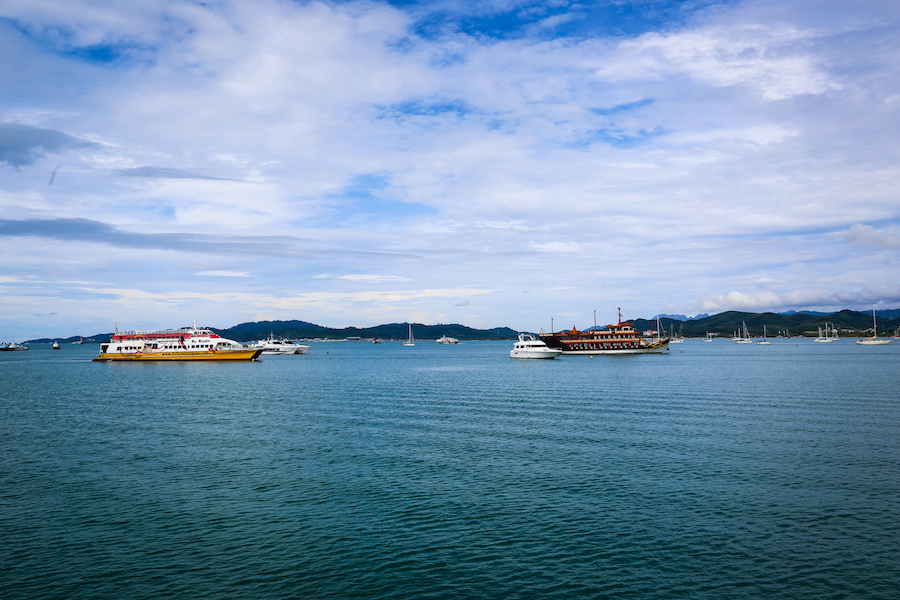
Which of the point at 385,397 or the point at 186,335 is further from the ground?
the point at 186,335

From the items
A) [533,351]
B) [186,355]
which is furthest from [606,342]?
[186,355]

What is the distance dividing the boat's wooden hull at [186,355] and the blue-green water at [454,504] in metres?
97.0

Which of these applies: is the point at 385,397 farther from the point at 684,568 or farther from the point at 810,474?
the point at 684,568

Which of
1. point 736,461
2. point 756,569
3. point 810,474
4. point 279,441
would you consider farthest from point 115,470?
point 810,474

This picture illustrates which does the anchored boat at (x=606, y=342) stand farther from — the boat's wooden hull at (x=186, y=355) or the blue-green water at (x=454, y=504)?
the blue-green water at (x=454, y=504)

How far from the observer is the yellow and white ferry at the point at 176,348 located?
14900 centimetres

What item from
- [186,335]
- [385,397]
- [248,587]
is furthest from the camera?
[186,335]

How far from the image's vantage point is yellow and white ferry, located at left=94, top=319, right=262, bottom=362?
14900 cm

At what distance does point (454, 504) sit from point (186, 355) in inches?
5668

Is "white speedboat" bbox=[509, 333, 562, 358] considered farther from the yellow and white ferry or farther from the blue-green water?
the blue-green water

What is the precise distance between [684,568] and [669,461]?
15.7 metres

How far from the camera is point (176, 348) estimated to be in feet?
491

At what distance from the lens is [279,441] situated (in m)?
40.9

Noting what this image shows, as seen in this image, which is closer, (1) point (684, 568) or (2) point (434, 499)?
(1) point (684, 568)
